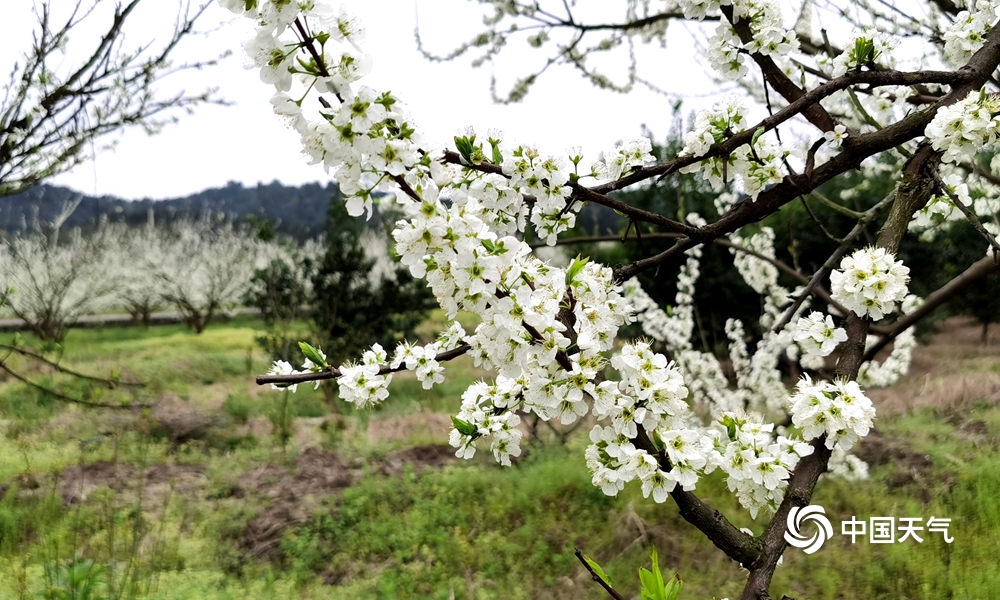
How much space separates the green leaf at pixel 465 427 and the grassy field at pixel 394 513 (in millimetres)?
1546

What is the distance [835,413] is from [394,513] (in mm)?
Result: 4159

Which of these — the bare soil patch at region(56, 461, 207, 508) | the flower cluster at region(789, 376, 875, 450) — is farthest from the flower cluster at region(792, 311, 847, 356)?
the bare soil patch at region(56, 461, 207, 508)

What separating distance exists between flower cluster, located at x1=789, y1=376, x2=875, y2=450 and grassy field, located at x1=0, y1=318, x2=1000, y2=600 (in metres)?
1.55

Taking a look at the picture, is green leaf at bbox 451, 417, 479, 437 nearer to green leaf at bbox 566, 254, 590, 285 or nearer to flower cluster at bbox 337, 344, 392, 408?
flower cluster at bbox 337, 344, 392, 408

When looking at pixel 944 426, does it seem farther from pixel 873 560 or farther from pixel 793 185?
pixel 793 185

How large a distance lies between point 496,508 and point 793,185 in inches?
157

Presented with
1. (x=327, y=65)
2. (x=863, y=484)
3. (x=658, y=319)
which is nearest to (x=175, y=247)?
(x=658, y=319)

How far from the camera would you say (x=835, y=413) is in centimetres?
128

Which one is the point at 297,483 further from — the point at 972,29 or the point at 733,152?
the point at 972,29

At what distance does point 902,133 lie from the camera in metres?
1.44

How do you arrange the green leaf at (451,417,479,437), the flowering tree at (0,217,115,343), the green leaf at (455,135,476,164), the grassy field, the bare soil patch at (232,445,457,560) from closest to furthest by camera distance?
the green leaf at (455,135,476,164), the green leaf at (451,417,479,437), the grassy field, the bare soil patch at (232,445,457,560), the flowering tree at (0,217,115,343)

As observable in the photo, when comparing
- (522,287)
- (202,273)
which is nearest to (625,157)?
(522,287)

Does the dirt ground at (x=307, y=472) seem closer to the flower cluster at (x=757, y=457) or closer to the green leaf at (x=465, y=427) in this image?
the green leaf at (x=465, y=427)

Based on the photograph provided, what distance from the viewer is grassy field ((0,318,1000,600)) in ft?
12.4
